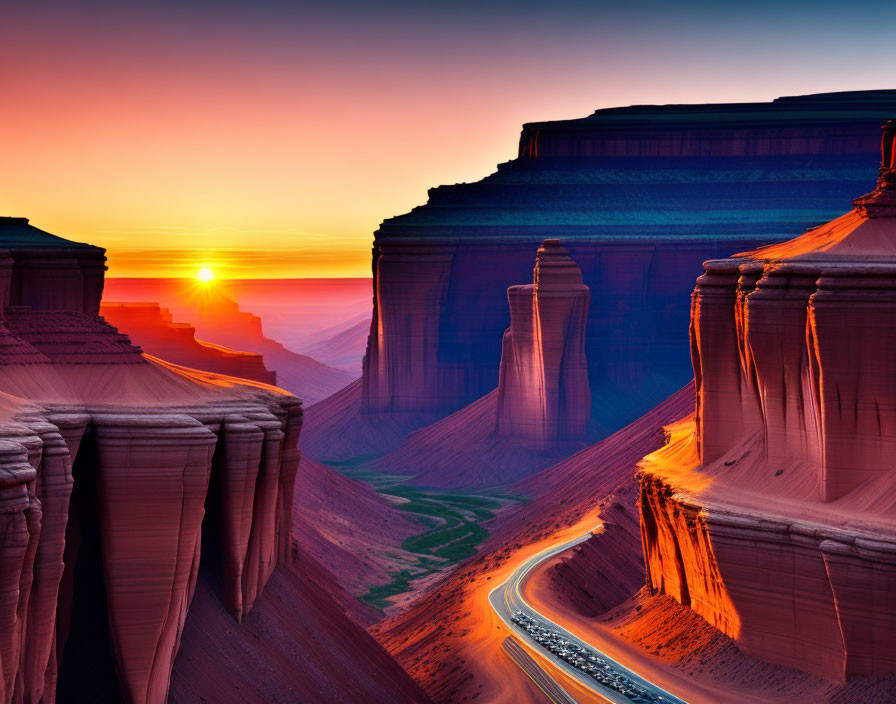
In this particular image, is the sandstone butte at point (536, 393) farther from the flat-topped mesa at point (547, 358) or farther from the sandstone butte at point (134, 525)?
the sandstone butte at point (134, 525)

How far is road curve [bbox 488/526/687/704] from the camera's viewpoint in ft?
142

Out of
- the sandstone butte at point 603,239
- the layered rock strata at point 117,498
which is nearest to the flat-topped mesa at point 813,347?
the layered rock strata at point 117,498

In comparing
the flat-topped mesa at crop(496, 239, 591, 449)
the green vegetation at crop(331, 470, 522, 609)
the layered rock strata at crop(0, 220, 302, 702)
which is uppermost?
the layered rock strata at crop(0, 220, 302, 702)

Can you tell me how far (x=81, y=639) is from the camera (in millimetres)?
35875

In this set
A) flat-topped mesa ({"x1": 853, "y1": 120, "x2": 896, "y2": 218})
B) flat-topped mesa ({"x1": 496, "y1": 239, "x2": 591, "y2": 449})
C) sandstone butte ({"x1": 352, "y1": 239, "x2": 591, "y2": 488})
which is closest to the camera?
flat-topped mesa ({"x1": 853, "y1": 120, "x2": 896, "y2": 218})

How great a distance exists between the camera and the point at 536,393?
11688cm

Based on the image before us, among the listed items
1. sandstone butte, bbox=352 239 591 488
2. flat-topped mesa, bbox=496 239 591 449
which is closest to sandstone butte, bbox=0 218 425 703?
flat-topped mesa, bbox=496 239 591 449

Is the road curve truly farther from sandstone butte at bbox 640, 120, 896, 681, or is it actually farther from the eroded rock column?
the eroded rock column

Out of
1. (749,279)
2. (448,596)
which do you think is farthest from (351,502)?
(749,279)

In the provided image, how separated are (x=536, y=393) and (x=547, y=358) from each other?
11.5 feet

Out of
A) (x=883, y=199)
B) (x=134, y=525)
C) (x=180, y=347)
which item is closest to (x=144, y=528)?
(x=134, y=525)

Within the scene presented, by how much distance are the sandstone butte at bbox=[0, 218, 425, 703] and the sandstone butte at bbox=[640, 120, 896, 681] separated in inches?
390

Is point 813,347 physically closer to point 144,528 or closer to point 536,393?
point 144,528

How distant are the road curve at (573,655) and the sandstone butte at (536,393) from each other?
174ft
